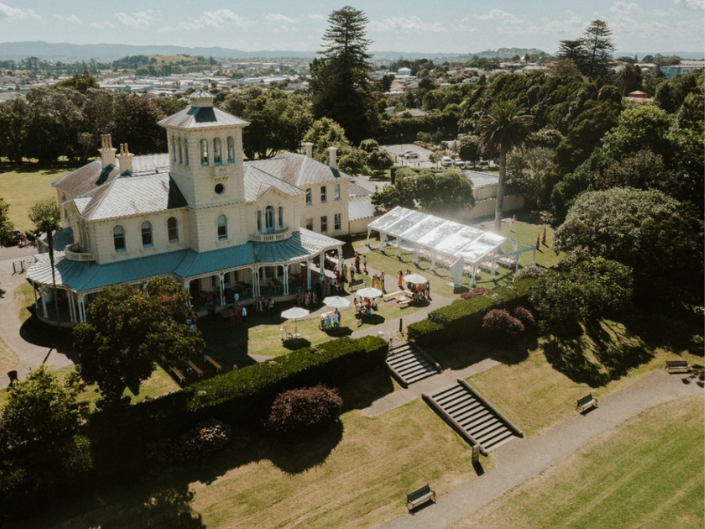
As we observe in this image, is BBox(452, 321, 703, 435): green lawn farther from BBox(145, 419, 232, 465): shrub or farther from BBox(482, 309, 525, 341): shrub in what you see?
BBox(145, 419, 232, 465): shrub

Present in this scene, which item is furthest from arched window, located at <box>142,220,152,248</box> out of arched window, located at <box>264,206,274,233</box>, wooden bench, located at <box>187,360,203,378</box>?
wooden bench, located at <box>187,360,203,378</box>

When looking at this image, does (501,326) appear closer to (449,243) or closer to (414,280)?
(414,280)

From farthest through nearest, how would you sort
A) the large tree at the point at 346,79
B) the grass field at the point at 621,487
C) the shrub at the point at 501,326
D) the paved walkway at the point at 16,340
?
1. the large tree at the point at 346,79
2. the shrub at the point at 501,326
3. the paved walkway at the point at 16,340
4. the grass field at the point at 621,487

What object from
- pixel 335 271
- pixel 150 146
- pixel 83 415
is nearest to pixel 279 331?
pixel 335 271

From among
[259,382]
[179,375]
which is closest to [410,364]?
[259,382]

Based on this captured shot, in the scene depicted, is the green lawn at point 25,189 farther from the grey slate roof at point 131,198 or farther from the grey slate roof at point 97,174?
the grey slate roof at point 131,198

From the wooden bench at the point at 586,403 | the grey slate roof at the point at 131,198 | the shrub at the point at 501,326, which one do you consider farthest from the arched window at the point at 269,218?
the wooden bench at the point at 586,403

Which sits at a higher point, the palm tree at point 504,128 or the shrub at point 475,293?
the palm tree at point 504,128
